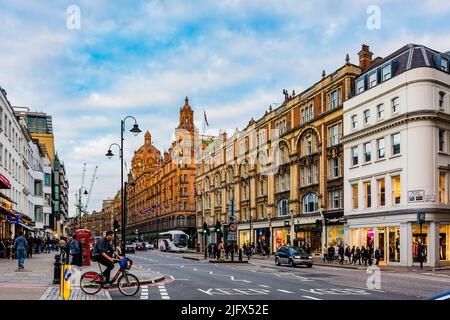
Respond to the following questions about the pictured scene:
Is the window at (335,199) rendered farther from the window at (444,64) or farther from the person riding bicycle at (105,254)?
the person riding bicycle at (105,254)

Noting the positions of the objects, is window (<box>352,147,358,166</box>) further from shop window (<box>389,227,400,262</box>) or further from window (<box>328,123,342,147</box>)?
shop window (<box>389,227,400,262</box>)

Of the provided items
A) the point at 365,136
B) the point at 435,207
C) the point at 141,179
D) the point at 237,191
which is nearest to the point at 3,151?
the point at 365,136

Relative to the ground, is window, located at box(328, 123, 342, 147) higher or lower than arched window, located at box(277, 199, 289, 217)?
higher

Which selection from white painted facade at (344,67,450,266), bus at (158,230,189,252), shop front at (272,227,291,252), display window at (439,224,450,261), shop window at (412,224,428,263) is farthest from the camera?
bus at (158,230,189,252)

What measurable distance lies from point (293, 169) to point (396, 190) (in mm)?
20397

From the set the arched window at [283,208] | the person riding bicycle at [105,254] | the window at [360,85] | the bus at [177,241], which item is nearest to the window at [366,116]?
the window at [360,85]

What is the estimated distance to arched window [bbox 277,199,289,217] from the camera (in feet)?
221

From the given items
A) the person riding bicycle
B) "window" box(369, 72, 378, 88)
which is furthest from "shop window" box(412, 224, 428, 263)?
the person riding bicycle

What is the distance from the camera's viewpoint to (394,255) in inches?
1774

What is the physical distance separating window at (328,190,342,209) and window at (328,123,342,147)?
188 inches

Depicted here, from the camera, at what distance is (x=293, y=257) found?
4128cm

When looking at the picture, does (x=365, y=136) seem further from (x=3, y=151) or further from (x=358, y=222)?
(x=3, y=151)

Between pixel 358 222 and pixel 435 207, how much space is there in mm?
9028
